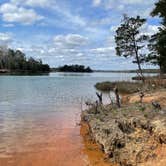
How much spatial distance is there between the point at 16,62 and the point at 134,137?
15131cm

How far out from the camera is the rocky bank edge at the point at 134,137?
33.8 feet

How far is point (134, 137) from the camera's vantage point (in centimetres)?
1123

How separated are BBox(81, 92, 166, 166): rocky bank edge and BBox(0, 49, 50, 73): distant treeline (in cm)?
14724

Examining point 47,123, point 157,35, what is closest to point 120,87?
point 157,35

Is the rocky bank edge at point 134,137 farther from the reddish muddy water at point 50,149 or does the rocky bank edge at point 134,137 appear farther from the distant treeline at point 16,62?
the distant treeline at point 16,62

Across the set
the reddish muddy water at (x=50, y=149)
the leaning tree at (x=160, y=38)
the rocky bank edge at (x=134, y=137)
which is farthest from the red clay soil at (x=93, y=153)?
the leaning tree at (x=160, y=38)

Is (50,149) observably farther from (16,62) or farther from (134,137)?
(16,62)

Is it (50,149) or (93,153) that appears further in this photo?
(50,149)

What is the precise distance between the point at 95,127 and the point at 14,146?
3.48m

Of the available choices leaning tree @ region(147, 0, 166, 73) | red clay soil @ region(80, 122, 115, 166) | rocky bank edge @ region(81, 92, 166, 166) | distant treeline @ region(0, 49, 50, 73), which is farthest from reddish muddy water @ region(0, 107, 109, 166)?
distant treeline @ region(0, 49, 50, 73)

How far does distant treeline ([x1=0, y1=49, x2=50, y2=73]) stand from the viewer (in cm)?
15732

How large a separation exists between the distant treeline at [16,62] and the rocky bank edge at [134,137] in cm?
14724

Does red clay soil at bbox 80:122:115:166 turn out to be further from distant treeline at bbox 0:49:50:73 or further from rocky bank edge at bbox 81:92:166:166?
distant treeline at bbox 0:49:50:73

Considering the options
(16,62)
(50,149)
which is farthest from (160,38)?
(16,62)
